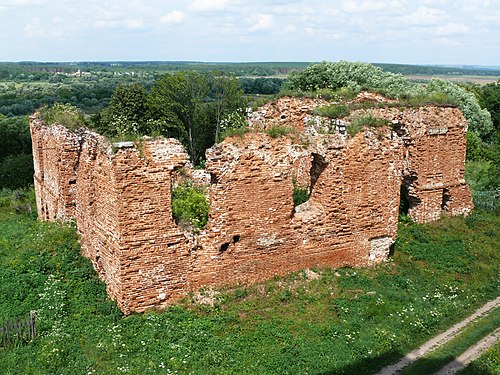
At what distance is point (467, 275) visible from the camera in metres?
12.2

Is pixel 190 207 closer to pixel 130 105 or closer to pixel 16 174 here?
pixel 16 174

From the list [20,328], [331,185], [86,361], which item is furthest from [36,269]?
[331,185]

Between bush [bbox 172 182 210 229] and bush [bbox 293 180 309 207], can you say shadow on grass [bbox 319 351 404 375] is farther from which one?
bush [bbox 293 180 309 207]

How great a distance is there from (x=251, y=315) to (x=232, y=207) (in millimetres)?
2330

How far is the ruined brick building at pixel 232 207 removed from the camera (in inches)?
388

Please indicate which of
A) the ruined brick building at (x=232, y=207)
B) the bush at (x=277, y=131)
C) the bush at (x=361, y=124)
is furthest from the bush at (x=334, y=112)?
the bush at (x=277, y=131)

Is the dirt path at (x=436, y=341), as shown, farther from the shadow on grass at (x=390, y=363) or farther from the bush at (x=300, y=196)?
the bush at (x=300, y=196)

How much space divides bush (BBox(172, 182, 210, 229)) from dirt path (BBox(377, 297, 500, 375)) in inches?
195

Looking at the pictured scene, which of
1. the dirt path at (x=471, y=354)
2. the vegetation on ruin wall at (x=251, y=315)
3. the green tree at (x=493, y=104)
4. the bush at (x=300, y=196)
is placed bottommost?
the dirt path at (x=471, y=354)

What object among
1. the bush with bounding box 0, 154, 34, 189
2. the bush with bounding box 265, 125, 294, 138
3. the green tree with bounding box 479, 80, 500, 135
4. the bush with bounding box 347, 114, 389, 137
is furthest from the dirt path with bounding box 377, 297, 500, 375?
the green tree with bounding box 479, 80, 500, 135

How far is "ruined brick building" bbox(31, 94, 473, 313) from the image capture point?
985 cm

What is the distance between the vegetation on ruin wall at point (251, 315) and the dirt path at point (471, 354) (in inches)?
30.7

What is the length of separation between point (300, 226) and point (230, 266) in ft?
6.33

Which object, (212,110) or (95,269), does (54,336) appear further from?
(212,110)
